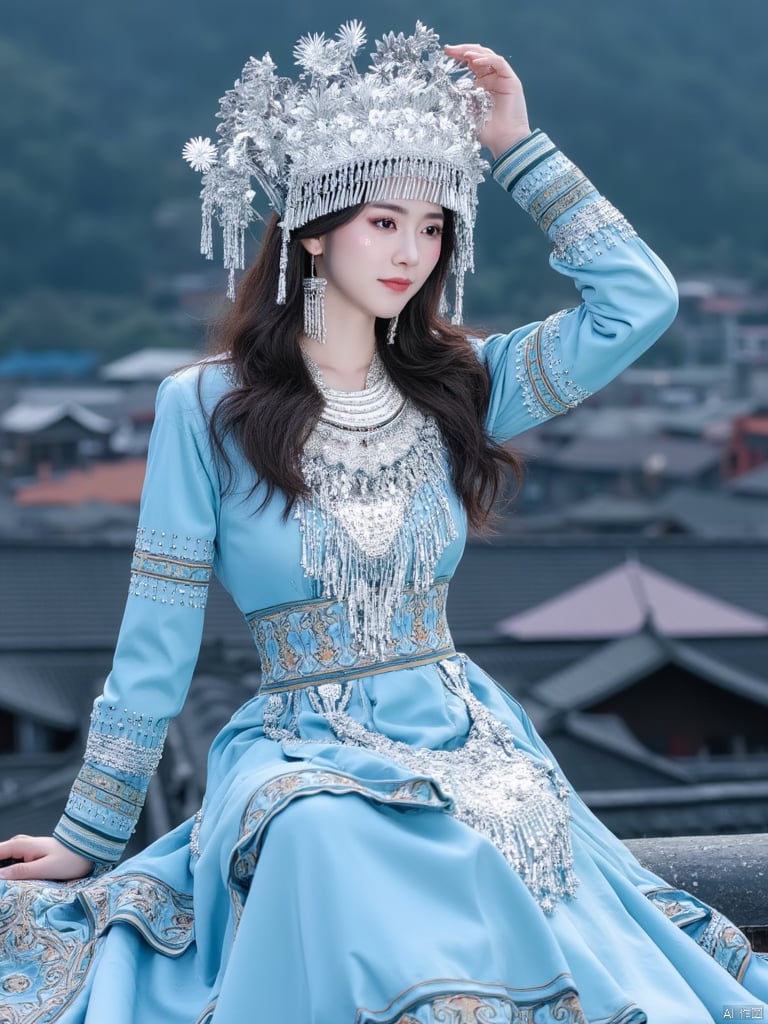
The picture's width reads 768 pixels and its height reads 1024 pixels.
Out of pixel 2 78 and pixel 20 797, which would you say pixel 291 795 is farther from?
→ pixel 2 78

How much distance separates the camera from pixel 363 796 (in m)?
1.97

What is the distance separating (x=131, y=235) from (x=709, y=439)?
72.9ft

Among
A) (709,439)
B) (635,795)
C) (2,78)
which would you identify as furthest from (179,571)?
(2,78)

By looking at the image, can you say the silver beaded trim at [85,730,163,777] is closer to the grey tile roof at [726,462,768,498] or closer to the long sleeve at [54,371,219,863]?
the long sleeve at [54,371,219,863]

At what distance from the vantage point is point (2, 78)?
52.2 m

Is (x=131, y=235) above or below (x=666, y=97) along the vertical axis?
below

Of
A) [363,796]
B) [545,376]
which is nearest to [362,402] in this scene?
[545,376]

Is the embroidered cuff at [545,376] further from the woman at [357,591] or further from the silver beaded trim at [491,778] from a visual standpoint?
A: the silver beaded trim at [491,778]

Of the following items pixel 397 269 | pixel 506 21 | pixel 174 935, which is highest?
pixel 506 21

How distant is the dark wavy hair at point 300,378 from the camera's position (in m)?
2.47

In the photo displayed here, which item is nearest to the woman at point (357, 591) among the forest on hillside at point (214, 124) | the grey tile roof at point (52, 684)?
the grey tile roof at point (52, 684)

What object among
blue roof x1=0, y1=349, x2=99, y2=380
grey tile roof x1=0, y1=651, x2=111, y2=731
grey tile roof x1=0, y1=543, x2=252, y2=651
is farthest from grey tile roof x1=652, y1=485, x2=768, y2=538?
blue roof x1=0, y1=349, x2=99, y2=380

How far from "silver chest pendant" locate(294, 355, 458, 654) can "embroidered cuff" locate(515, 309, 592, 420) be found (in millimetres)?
194

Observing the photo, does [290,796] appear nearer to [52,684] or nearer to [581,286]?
[581,286]
